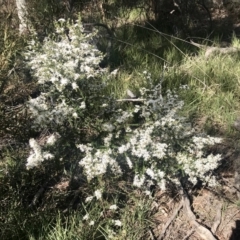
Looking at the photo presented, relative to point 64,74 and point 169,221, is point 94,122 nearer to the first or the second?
point 64,74

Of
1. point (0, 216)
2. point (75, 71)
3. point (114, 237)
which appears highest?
point (75, 71)

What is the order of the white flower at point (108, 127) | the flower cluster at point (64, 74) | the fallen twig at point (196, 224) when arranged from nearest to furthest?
1. the flower cluster at point (64, 74)
2. the white flower at point (108, 127)
3. the fallen twig at point (196, 224)

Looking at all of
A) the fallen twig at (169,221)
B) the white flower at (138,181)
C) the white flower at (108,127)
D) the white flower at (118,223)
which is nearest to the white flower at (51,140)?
the white flower at (108,127)

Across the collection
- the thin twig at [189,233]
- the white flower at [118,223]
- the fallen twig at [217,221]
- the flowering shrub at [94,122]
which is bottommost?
the thin twig at [189,233]

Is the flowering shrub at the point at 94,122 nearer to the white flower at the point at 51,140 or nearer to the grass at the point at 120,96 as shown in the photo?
the white flower at the point at 51,140

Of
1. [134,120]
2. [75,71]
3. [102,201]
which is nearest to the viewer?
[75,71]

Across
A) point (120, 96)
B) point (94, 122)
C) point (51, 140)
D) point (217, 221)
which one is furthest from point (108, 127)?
point (120, 96)

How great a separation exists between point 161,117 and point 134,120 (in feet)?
3.06

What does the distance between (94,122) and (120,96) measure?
1423 mm

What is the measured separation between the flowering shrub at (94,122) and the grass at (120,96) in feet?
0.99

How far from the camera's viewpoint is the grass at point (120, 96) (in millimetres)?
2564

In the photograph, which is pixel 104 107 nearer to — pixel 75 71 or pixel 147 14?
pixel 75 71

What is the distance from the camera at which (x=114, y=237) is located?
252 cm

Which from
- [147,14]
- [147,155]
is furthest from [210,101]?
[147,14]
